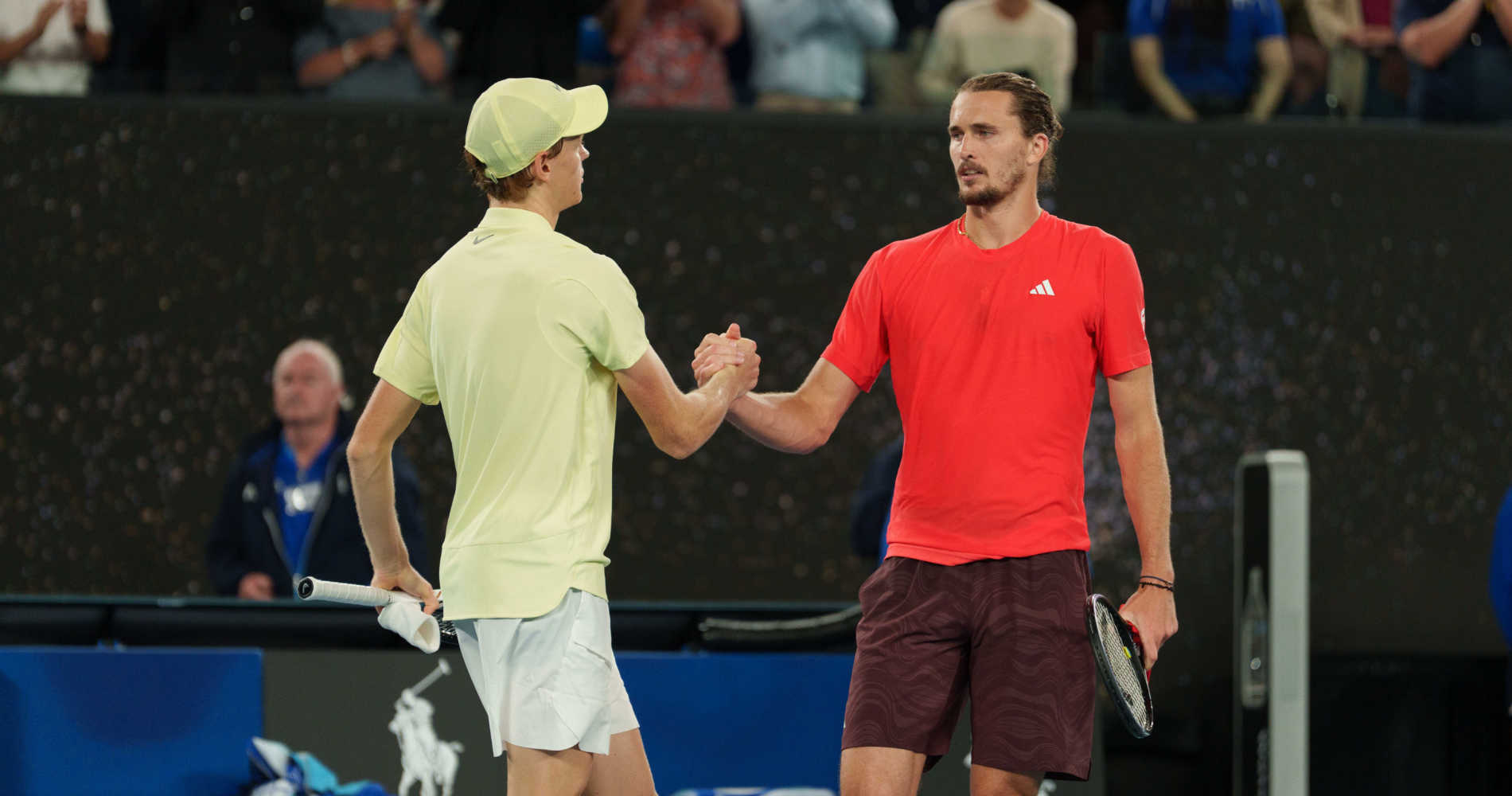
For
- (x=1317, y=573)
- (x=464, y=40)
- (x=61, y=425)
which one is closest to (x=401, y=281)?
(x=464, y=40)

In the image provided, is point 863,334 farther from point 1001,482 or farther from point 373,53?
point 373,53

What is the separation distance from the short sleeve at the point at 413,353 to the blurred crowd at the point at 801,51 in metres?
3.69

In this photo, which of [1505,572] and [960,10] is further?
[960,10]

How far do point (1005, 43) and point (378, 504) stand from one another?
13.9 ft

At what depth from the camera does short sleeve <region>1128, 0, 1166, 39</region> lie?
6.75m

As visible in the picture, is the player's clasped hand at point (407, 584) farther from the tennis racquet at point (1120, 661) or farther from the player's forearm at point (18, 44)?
the player's forearm at point (18, 44)

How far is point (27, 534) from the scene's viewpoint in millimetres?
6891

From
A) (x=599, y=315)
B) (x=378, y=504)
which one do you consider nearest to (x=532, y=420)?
(x=599, y=315)

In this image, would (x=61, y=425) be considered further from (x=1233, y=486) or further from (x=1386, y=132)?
(x=1386, y=132)

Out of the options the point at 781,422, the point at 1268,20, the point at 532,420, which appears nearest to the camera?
the point at 532,420

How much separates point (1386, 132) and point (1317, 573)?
1912 millimetres

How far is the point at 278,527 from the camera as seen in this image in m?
5.94

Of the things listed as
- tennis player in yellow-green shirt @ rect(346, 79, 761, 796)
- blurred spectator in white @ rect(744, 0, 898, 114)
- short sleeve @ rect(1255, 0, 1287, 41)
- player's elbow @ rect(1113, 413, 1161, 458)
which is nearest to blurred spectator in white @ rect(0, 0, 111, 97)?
blurred spectator in white @ rect(744, 0, 898, 114)

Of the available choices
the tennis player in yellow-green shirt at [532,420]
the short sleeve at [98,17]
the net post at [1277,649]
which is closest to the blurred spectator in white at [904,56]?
the net post at [1277,649]
